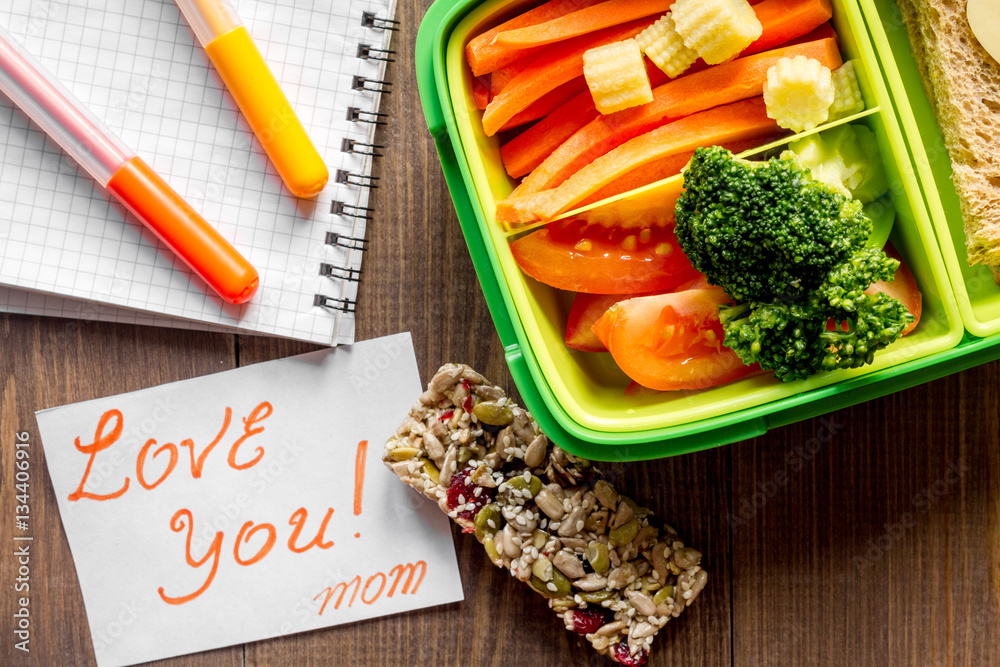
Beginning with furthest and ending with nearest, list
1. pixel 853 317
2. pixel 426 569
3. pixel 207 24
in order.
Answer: pixel 426 569 < pixel 207 24 < pixel 853 317

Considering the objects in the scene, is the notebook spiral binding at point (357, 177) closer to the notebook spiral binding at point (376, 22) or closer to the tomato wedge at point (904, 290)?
the notebook spiral binding at point (376, 22)

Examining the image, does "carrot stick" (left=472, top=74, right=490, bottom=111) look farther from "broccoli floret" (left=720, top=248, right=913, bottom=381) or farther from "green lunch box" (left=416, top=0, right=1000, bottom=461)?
"broccoli floret" (left=720, top=248, right=913, bottom=381)

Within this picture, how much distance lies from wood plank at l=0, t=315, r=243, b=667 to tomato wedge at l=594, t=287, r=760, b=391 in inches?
25.0

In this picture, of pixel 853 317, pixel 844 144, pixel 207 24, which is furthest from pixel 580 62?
pixel 207 24

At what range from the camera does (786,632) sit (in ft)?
3.51

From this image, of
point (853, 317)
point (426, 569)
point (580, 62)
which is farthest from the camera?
point (426, 569)

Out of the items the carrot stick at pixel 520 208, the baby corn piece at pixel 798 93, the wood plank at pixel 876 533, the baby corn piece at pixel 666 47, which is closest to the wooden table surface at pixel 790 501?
the wood plank at pixel 876 533

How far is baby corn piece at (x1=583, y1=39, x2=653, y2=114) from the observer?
2.68ft

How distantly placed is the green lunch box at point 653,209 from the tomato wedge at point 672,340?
34 mm

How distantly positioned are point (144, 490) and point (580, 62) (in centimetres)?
95

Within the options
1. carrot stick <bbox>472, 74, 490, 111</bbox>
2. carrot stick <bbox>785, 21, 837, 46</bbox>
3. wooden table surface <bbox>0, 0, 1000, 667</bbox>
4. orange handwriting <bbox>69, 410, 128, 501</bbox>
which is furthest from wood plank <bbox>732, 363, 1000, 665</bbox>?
orange handwriting <bbox>69, 410, 128, 501</bbox>

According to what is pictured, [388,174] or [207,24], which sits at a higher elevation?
[207,24]

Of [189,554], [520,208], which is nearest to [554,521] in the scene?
[520,208]

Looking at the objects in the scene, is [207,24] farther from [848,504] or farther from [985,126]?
[848,504]
